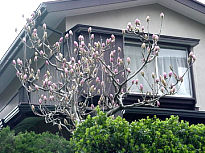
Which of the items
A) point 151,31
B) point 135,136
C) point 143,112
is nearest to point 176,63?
point 151,31

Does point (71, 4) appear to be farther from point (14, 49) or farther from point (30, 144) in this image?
point (30, 144)

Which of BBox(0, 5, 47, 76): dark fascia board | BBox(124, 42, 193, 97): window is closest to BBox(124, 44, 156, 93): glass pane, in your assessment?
BBox(124, 42, 193, 97): window

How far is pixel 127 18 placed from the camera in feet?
47.1

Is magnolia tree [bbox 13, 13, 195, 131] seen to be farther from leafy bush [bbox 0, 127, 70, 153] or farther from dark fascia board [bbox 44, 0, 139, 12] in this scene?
dark fascia board [bbox 44, 0, 139, 12]

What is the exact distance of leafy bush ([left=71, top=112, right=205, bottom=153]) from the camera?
732cm

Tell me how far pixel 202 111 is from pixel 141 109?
210 centimetres

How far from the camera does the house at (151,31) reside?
12.8 meters

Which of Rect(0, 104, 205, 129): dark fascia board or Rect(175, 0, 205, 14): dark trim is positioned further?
Rect(175, 0, 205, 14): dark trim

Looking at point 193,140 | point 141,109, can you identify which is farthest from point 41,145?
point 141,109

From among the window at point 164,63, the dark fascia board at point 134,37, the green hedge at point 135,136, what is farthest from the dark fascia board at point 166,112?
the green hedge at point 135,136

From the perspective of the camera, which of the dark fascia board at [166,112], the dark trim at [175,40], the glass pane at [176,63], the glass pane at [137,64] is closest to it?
the dark fascia board at [166,112]

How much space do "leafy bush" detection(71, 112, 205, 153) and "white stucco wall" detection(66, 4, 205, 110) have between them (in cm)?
642

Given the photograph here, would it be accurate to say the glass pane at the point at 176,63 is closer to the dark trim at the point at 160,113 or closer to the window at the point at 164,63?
the window at the point at 164,63

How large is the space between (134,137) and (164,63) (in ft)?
23.5
